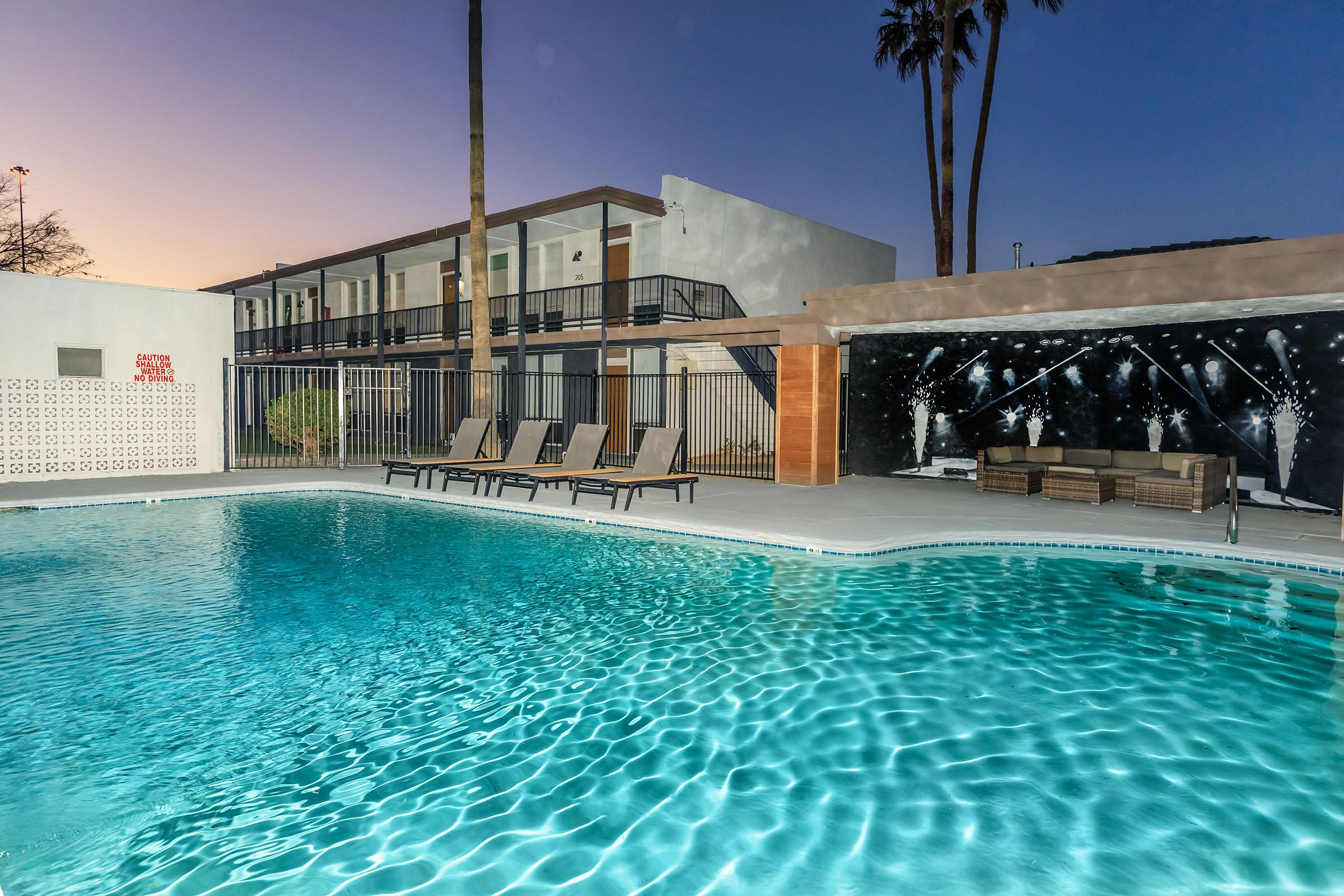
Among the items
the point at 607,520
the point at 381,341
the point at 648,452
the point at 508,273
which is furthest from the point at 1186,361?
the point at 381,341

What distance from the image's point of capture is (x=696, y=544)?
26.0 feet

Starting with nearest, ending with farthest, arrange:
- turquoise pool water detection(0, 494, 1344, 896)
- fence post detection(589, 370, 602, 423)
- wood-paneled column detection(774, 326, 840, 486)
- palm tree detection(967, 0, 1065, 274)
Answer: turquoise pool water detection(0, 494, 1344, 896), wood-paneled column detection(774, 326, 840, 486), fence post detection(589, 370, 602, 423), palm tree detection(967, 0, 1065, 274)

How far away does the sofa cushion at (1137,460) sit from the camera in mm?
11359

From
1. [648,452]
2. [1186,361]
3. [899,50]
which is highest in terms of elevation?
[899,50]

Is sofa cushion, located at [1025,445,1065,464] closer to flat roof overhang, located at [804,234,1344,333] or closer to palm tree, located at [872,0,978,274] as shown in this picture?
flat roof overhang, located at [804,234,1344,333]

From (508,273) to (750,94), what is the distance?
1045cm

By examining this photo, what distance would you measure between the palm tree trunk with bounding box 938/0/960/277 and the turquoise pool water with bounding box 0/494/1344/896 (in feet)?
42.1

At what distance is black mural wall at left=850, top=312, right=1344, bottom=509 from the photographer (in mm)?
10188

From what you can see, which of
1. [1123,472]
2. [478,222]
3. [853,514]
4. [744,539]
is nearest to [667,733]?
[744,539]

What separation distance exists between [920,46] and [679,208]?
831 cm

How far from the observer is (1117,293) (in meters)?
9.19

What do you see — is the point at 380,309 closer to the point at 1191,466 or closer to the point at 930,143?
the point at 930,143

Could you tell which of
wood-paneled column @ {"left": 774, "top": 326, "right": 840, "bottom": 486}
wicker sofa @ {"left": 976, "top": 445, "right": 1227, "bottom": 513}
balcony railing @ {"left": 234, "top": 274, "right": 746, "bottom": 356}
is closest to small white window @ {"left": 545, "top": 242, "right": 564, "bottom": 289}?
balcony railing @ {"left": 234, "top": 274, "right": 746, "bottom": 356}

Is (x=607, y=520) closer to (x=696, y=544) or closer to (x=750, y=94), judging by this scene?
(x=696, y=544)
